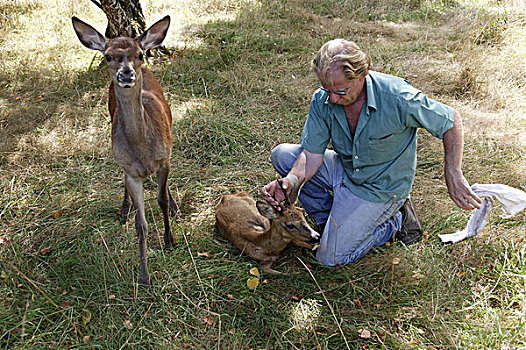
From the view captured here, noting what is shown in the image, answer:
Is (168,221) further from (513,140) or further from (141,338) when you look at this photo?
(513,140)

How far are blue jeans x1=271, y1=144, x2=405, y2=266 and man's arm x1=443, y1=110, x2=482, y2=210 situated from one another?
524 millimetres

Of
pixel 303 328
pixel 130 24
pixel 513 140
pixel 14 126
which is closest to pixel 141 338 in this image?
pixel 303 328

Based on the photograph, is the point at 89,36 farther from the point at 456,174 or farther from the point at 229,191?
the point at 456,174

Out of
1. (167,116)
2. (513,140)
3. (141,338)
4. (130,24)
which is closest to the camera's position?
(141,338)

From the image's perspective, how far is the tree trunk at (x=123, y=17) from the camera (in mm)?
6285

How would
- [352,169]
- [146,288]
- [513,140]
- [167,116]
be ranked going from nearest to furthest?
[146,288] < [352,169] < [167,116] < [513,140]

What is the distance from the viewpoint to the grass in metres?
2.73

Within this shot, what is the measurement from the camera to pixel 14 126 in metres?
5.31

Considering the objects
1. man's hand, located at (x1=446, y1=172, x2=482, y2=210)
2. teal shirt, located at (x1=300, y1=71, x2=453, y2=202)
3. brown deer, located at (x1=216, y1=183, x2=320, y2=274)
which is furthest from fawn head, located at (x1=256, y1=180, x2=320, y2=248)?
man's hand, located at (x1=446, y1=172, x2=482, y2=210)

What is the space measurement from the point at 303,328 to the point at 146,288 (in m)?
1.20

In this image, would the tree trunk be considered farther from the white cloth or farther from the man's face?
the white cloth

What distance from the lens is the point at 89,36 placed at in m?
3.21

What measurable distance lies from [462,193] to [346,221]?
0.89 meters

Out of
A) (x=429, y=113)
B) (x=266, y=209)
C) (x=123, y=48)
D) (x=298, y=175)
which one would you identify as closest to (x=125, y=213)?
(x=266, y=209)
